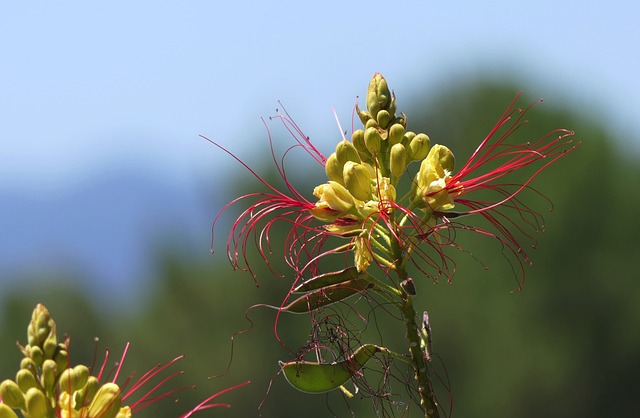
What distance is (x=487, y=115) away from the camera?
45.4 meters

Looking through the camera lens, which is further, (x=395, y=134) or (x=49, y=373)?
(x=395, y=134)

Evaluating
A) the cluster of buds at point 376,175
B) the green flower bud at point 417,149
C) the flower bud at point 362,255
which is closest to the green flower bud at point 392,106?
the cluster of buds at point 376,175

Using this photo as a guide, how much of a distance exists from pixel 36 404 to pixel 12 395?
0.27 feet

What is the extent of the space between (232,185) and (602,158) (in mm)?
13136

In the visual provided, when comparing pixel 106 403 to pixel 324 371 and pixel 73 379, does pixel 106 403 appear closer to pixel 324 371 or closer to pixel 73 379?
pixel 73 379

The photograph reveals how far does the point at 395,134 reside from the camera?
3.53 m

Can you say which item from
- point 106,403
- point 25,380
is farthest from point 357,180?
point 25,380

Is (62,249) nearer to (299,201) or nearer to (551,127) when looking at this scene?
(551,127)

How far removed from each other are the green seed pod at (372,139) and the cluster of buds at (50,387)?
89cm

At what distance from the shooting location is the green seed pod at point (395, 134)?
3.52 meters

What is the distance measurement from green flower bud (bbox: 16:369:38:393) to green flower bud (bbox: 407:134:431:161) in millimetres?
1261

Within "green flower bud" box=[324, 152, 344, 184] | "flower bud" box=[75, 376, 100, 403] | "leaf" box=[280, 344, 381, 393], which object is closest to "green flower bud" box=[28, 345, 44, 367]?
"flower bud" box=[75, 376, 100, 403]

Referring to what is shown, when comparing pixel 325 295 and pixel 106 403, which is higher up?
pixel 325 295

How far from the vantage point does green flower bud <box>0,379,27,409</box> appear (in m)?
3.17
